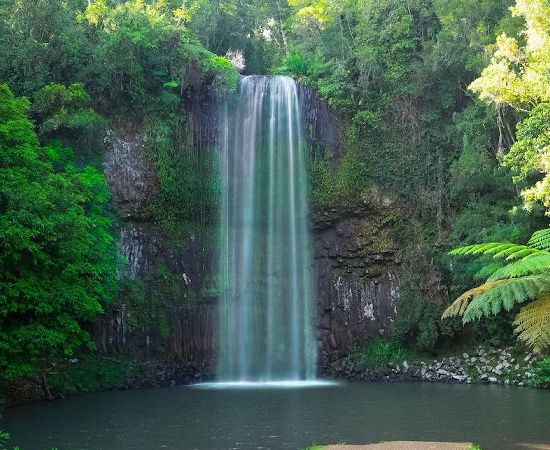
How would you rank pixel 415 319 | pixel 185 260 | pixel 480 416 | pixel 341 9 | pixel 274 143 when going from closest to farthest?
1. pixel 480 416
2. pixel 415 319
3. pixel 185 260
4. pixel 274 143
5. pixel 341 9

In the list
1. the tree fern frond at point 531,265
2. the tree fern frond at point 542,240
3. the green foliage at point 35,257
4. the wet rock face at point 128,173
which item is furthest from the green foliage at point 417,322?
the green foliage at point 35,257

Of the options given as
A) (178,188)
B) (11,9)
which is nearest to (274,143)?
(178,188)

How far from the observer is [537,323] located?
43.7ft

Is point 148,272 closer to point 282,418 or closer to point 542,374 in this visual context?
point 282,418

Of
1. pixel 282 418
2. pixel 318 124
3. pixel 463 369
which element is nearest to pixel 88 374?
pixel 282 418

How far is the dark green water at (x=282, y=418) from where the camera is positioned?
34.2 feet

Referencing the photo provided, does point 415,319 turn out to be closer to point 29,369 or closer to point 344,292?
point 344,292

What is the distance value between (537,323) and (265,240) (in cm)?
1057

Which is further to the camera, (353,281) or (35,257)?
(353,281)

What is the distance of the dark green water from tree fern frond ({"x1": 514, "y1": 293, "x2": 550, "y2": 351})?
1.35 m

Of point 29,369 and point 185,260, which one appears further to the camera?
point 185,260

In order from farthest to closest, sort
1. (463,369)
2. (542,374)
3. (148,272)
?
(148,272) → (463,369) → (542,374)

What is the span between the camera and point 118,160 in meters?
21.4

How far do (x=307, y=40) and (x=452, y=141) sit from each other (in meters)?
8.29
